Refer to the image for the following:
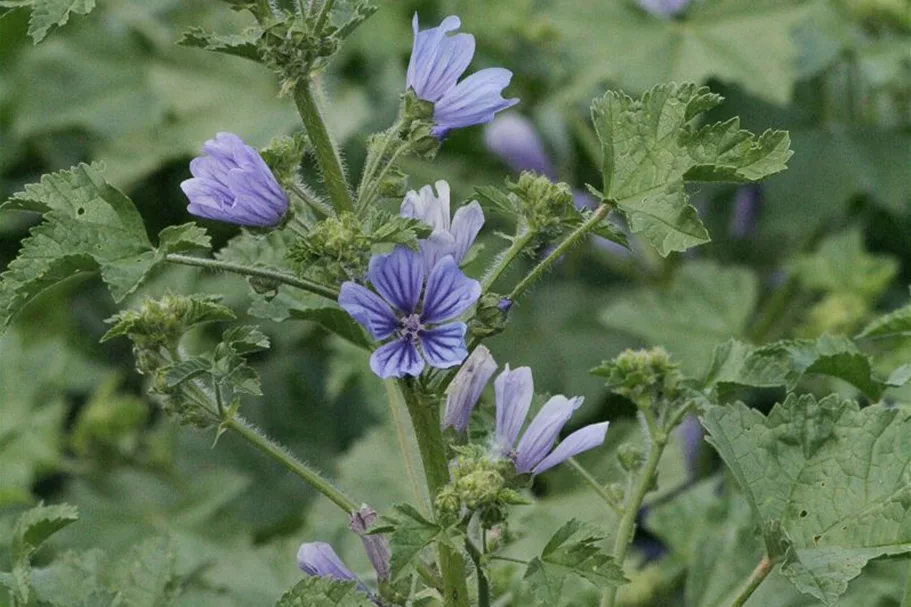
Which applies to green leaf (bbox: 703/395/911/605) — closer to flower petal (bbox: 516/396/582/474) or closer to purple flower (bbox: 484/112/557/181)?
A: flower petal (bbox: 516/396/582/474)

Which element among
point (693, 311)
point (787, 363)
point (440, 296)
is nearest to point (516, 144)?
point (693, 311)

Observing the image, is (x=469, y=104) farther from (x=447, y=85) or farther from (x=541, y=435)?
(x=541, y=435)

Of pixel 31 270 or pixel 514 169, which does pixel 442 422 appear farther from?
pixel 514 169

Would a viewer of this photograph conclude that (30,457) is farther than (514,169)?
No

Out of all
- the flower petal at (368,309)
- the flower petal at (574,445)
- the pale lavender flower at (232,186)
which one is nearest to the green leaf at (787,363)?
the flower petal at (574,445)

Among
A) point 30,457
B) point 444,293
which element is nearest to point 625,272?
point 30,457

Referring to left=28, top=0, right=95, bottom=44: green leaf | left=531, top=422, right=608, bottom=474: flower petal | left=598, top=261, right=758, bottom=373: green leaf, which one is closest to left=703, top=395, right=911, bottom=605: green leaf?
left=531, top=422, right=608, bottom=474: flower petal

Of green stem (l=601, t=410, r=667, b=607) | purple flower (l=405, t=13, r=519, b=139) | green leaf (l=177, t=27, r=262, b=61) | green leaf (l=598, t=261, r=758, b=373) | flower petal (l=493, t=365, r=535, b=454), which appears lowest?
green leaf (l=598, t=261, r=758, b=373)
